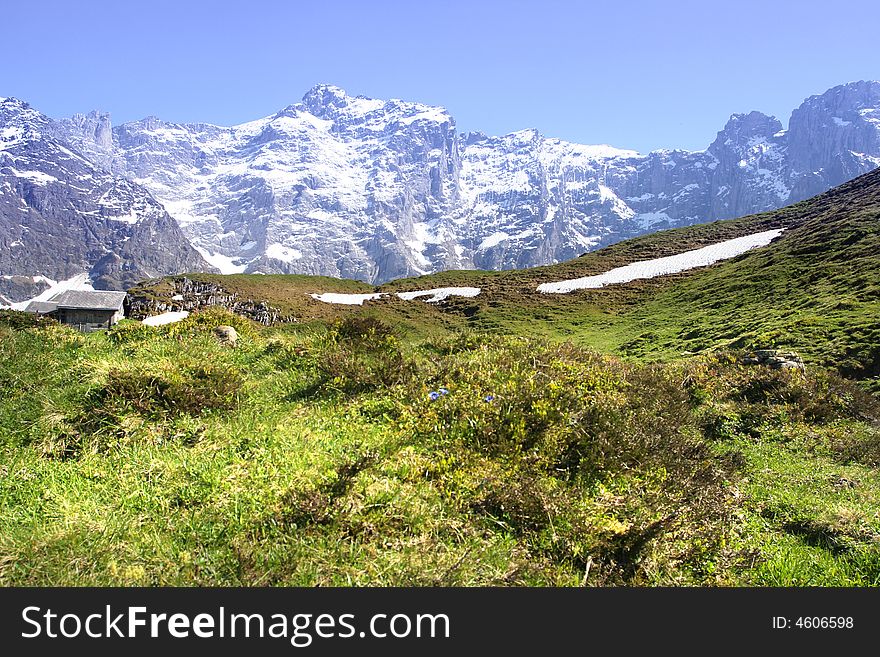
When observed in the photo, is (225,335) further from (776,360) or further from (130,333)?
(776,360)

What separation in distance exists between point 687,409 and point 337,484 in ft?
29.0

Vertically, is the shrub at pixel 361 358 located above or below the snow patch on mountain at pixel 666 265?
below

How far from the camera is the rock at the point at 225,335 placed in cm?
1132

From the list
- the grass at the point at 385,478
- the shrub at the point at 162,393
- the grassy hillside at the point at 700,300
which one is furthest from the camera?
the grassy hillside at the point at 700,300

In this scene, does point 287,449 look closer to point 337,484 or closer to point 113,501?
point 337,484

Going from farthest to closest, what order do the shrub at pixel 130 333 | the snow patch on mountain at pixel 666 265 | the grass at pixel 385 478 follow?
the snow patch on mountain at pixel 666 265 → the shrub at pixel 130 333 → the grass at pixel 385 478

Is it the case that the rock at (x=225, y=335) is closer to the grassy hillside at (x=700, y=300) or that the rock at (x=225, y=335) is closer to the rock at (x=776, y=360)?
the grassy hillside at (x=700, y=300)

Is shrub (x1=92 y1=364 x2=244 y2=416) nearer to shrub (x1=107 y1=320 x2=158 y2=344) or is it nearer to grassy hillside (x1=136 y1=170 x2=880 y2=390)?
shrub (x1=107 y1=320 x2=158 y2=344)

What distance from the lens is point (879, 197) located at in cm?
5906

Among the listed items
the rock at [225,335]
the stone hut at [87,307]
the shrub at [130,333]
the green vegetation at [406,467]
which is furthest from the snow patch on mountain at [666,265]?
the shrub at [130,333]

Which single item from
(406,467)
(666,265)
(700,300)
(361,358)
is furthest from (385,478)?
(666,265)

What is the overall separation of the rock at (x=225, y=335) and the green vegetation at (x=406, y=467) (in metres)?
0.49

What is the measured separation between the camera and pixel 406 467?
5.66 m

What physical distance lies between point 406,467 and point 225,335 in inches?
303
